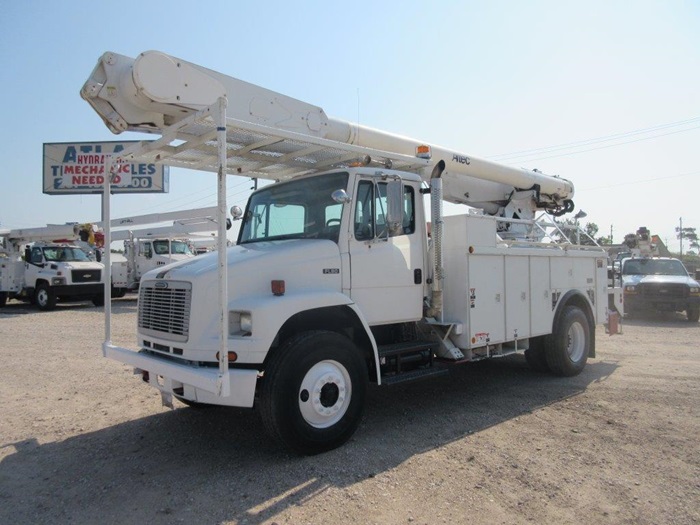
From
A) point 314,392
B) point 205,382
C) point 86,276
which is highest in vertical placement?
point 86,276

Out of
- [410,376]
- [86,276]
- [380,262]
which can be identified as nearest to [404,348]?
[410,376]

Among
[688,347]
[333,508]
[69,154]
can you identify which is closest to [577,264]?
[688,347]

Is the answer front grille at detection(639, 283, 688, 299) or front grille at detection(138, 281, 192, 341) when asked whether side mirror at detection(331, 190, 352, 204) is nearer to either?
front grille at detection(138, 281, 192, 341)

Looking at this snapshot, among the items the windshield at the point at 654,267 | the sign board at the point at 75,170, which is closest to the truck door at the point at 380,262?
the windshield at the point at 654,267

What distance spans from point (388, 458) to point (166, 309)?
96.6 inches

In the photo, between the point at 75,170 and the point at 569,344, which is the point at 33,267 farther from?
the point at 569,344

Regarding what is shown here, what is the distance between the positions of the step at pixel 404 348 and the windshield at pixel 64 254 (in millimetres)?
17915

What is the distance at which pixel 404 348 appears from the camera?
18.0 ft

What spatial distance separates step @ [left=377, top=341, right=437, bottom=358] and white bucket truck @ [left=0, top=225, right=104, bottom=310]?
16.6 m

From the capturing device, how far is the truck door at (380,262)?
525 cm

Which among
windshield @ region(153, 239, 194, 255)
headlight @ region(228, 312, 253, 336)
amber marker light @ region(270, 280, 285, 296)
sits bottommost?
headlight @ region(228, 312, 253, 336)

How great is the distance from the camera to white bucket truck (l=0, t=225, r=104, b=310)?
62.0 feet

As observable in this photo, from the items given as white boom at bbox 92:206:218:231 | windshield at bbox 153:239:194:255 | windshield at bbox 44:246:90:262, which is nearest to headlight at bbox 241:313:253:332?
white boom at bbox 92:206:218:231

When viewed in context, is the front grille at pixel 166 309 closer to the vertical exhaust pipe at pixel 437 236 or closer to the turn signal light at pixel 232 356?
the turn signal light at pixel 232 356
